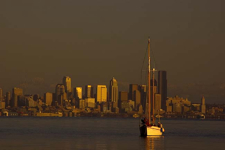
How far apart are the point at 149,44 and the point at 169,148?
30636 millimetres

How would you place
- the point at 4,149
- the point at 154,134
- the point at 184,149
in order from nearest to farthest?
1. the point at 4,149
2. the point at 184,149
3. the point at 154,134

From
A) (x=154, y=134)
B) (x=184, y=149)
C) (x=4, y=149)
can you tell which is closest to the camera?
(x=4, y=149)

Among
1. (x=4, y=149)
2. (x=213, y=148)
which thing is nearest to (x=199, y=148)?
(x=213, y=148)

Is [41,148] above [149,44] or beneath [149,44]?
beneath

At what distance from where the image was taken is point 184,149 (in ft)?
252

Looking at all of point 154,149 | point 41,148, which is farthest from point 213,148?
point 41,148

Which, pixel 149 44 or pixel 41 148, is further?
pixel 149 44

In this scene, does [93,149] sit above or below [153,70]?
below

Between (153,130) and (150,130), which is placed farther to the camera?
(153,130)

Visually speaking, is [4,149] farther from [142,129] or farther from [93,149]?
[142,129]

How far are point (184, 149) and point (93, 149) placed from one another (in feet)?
42.1

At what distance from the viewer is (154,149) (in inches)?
2990

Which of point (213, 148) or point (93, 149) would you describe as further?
point (213, 148)

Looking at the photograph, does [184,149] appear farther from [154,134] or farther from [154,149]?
[154,134]
